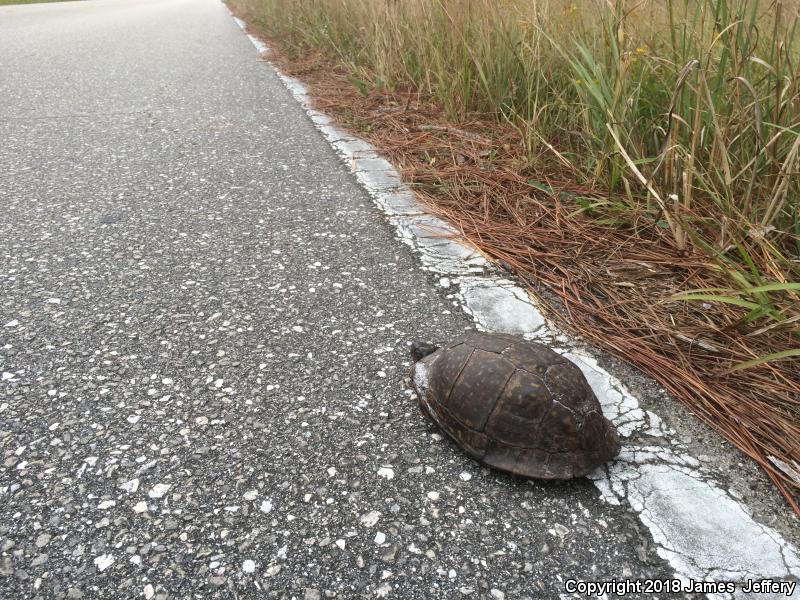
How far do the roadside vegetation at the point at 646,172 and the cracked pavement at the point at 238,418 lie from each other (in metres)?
0.55

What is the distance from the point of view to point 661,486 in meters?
1.48

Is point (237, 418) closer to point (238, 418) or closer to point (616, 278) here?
point (238, 418)

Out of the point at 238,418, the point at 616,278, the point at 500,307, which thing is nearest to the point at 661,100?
the point at 616,278

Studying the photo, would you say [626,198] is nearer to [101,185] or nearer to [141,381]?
[141,381]

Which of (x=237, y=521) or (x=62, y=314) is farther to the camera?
(x=62, y=314)

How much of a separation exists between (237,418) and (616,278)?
1600 mm

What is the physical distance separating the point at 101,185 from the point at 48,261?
106cm

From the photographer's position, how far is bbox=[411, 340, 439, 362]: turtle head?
6.24 ft

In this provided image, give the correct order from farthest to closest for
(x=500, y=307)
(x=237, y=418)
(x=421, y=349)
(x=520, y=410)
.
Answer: (x=500, y=307) → (x=421, y=349) → (x=237, y=418) → (x=520, y=410)

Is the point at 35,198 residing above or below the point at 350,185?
above

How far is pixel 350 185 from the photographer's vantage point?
349cm

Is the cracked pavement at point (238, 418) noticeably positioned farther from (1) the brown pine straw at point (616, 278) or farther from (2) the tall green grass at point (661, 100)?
(2) the tall green grass at point (661, 100)

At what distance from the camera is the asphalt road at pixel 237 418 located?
1299 mm

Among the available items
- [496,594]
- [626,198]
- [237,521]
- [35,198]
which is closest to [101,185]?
[35,198]
